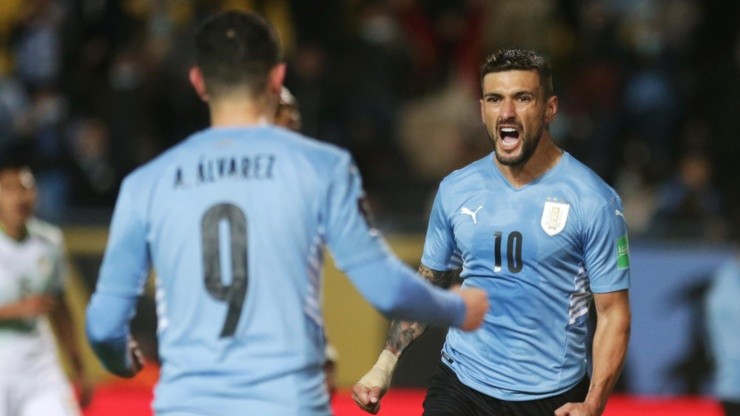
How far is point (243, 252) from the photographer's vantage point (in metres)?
3.65

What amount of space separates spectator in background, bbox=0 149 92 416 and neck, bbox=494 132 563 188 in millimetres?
3332

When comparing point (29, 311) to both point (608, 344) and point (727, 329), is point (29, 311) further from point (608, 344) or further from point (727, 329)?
point (727, 329)

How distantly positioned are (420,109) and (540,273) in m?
7.12

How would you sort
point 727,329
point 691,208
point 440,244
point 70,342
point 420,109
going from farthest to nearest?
1. point 420,109
2. point 691,208
3. point 70,342
4. point 727,329
5. point 440,244

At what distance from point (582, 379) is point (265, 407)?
84.6 inches

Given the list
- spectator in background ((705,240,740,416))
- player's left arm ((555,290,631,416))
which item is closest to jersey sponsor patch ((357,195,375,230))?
player's left arm ((555,290,631,416))

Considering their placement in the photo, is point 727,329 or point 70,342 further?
point 70,342

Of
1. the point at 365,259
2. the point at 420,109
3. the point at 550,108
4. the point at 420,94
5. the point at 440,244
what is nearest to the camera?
the point at 365,259

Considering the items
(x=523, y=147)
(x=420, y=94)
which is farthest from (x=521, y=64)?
(x=420, y=94)

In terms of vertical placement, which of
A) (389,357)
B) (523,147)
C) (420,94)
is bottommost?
(389,357)

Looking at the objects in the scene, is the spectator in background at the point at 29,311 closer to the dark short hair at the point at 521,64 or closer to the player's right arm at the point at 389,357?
the player's right arm at the point at 389,357

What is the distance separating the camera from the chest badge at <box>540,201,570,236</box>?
5328 millimetres

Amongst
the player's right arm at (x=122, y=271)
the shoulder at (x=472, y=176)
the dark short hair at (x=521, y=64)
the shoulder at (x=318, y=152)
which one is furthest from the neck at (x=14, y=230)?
the shoulder at (x=318, y=152)

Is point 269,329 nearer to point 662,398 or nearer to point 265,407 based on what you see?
point 265,407
